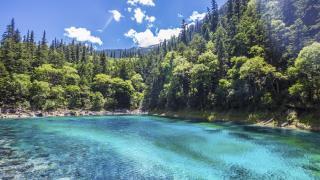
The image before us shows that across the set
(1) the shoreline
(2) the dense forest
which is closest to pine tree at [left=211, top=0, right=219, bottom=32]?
(2) the dense forest

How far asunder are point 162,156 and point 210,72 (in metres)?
60.0

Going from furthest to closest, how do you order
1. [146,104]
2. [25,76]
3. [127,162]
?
[146,104], [25,76], [127,162]

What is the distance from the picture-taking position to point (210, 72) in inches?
3622

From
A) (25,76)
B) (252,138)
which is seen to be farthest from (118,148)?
(25,76)

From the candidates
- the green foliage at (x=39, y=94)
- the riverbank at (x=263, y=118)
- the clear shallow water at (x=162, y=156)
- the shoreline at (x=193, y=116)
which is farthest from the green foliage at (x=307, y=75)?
the green foliage at (x=39, y=94)

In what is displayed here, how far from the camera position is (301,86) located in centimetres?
5903

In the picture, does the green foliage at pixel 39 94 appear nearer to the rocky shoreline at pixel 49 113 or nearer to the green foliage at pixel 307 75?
the rocky shoreline at pixel 49 113

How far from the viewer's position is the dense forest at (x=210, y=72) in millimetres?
66125

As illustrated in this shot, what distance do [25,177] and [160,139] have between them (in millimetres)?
25511

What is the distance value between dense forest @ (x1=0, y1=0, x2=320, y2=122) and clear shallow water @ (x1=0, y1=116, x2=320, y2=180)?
1885 centimetres

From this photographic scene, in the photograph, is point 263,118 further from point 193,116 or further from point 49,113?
point 49,113

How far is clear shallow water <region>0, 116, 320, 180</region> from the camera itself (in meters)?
27.0

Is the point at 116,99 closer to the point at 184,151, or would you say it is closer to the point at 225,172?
the point at 184,151

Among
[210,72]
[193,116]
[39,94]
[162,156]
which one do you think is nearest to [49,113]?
[39,94]
